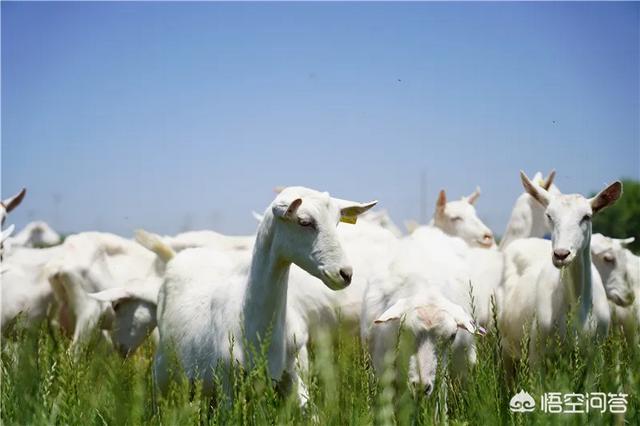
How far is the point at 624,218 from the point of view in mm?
37250

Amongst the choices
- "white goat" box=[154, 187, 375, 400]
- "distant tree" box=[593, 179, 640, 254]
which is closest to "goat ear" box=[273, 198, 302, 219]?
"white goat" box=[154, 187, 375, 400]

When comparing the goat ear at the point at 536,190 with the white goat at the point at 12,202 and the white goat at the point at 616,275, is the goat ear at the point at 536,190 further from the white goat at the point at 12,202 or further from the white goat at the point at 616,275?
the white goat at the point at 12,202

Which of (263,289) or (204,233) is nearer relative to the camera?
(263,289)

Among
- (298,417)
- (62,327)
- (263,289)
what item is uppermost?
(263,289)

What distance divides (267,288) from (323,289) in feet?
7.82

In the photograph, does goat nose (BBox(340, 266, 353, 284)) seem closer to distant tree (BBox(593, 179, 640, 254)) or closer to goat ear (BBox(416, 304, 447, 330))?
goat ear (BBox(416, 304, 447, 330))

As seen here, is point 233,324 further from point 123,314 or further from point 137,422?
point 123,314

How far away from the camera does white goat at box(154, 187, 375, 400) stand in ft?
16.1

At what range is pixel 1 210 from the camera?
9.30 meters

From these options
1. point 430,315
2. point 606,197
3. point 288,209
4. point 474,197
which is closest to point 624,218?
point 474,197

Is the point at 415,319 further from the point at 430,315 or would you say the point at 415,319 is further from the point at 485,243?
the point at 485,243

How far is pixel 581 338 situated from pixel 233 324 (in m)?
2.23

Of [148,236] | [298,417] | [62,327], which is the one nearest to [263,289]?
[298,417]

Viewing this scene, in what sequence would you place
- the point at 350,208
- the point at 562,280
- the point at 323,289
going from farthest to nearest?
1. the point at 323,289
2. the point at 562,280
3. the point at 350,208
